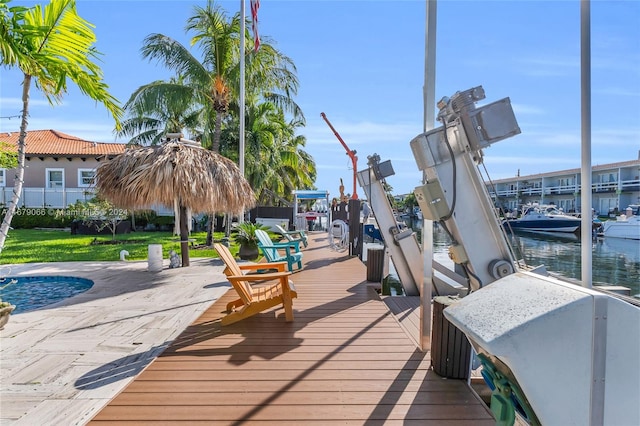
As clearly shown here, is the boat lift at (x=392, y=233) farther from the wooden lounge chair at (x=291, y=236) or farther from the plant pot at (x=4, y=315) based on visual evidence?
the plant pot at (x=4, y=315)

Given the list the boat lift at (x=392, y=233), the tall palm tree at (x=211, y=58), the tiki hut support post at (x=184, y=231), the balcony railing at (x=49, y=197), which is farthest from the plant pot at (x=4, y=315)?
the balcony railing at (x=49, y=197)

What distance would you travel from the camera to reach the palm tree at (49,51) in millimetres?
4090

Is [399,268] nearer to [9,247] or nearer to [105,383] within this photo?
[105,383]

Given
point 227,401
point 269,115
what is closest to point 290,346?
point 227,401

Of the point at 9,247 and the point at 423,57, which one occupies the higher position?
the point at 423,57

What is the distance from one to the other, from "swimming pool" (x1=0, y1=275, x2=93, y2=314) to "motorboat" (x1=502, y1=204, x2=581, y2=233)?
110 ft

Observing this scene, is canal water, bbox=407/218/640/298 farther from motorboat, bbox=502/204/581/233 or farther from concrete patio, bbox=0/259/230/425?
concrete patio, bbox=0/259/230/425

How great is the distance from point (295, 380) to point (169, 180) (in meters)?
6.30

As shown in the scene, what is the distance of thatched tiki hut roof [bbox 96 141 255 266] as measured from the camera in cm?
839

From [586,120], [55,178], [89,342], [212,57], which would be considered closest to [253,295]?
[89,342]

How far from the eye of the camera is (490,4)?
3.50 meters

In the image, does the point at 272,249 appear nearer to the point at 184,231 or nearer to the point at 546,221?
the point at 184,231

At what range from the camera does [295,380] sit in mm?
3281

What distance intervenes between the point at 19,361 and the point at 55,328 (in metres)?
1.15
